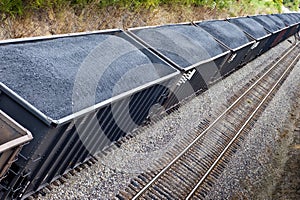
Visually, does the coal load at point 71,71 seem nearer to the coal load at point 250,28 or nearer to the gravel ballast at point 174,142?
the gravel ballast at point 174,142

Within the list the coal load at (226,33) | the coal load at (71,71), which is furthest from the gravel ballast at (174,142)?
the coal load at (71,71)

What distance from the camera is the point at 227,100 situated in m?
19.1

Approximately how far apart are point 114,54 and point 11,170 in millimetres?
4813

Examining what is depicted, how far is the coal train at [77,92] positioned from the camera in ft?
24.8

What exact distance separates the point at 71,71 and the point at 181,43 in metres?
7.21

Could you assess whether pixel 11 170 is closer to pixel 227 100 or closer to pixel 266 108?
pixel 227 100

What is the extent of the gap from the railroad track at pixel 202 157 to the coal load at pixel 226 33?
98.9 inches

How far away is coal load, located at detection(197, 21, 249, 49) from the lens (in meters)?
19.6

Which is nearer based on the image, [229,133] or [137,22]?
[229,133]

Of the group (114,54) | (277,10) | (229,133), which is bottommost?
(229,133)

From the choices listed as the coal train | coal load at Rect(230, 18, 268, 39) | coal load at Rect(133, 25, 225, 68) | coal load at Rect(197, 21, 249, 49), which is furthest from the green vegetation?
coal load at Rect(230, 18, 268, 39)

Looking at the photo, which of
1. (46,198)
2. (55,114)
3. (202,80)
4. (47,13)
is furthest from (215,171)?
(47,13)

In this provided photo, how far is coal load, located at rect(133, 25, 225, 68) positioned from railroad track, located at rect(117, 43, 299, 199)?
105 inches

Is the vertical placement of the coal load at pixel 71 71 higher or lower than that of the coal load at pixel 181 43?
lower
